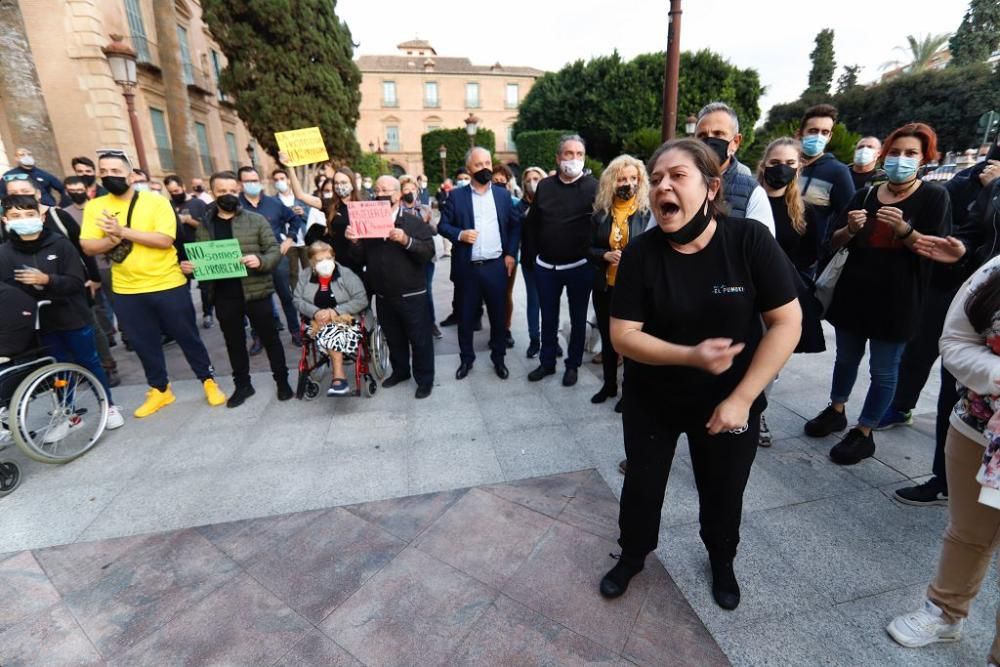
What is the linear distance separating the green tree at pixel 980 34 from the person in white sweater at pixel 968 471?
4182cm

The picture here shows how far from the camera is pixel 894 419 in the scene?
133 inches

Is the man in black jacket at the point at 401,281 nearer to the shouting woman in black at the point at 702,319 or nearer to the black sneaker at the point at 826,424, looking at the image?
the shouting woman in black at the point at 702,319

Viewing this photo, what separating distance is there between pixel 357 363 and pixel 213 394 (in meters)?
1.39

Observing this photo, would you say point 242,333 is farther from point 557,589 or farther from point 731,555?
point 731,555

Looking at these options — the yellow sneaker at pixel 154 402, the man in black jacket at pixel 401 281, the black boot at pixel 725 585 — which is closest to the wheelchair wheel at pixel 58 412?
the yellow sneaker at pixel 154 402

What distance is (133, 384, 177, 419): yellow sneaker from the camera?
4.04 meters

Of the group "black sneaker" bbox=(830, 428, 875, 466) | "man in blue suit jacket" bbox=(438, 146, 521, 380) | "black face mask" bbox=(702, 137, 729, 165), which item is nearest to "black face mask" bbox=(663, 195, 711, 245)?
"black face mask" bbox=(702, 137, 729, 165)

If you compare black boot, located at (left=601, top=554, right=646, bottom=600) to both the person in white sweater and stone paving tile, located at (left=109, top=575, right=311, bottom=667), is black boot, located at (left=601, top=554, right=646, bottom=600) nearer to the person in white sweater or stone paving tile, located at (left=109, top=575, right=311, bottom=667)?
the person in white sweater

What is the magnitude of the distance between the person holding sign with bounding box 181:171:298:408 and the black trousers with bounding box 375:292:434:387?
0.98 m

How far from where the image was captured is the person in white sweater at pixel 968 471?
58.1 inches

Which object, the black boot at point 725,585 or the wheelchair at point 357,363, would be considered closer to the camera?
the black boot at point 725,585

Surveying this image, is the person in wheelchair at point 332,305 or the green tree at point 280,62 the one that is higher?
the green tree at point 280,62

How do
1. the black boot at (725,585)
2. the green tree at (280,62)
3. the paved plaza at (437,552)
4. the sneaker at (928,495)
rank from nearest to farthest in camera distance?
the paved plaza at (437,552) < the black boot at (725,585) < the sneaker at (928,495) < the green tree at (280,62)

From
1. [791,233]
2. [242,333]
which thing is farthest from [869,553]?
[242,333]
